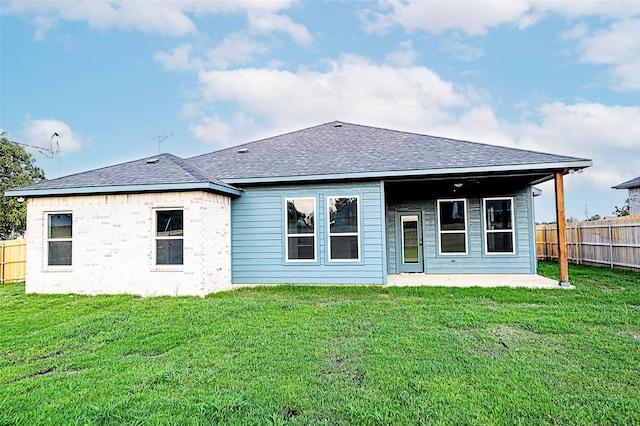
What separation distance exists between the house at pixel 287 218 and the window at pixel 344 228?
25mm

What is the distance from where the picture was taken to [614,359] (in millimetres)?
3775

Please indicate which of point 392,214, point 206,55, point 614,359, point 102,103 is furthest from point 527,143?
point 102,103

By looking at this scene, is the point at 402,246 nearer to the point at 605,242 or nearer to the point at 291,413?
the point at 605,242

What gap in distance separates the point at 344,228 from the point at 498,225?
4703 millimetres

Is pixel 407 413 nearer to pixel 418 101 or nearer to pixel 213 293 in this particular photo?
pixel 213 293

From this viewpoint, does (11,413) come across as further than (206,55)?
No

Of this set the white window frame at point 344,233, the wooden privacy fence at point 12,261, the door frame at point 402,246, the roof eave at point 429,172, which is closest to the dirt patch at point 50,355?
the roof eave at point 429,172

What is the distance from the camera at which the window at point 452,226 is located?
415 inches

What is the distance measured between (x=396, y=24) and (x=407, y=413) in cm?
Result: 1386

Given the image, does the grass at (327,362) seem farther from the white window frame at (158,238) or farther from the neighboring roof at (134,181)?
the neighboring roof at (134,181)

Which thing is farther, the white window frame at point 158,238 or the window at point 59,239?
the window at point 59,239

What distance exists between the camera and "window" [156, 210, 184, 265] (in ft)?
26.5

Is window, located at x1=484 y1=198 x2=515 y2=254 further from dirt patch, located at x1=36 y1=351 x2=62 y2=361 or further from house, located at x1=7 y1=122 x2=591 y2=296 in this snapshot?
dirt patch, located at x1=36 y1=351 x2=62 y2=361

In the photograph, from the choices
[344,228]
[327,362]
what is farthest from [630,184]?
[327,362]
